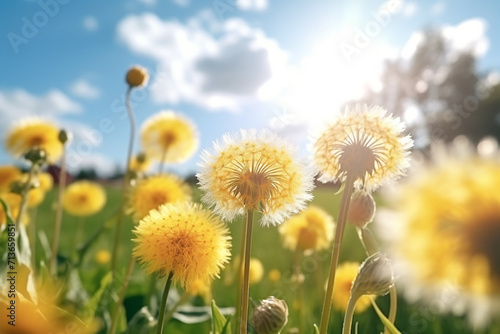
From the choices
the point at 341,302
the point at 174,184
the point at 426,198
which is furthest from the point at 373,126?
the point at 341,302

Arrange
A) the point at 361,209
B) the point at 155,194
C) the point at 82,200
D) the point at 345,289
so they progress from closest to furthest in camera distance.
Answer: the point at 361,209
the point at 155,194
the point at 345,289
the point at 82,200

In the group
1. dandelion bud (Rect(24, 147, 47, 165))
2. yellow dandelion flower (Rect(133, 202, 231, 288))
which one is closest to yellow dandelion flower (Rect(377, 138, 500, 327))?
yellow dandelion flower (Rect(133, 202, 231, 288))

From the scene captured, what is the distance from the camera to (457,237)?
2.14 feet

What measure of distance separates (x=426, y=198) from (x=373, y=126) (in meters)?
0.58

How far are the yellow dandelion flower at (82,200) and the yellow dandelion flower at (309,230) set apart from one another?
7.03ft

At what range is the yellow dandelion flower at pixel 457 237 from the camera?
2.10 ft

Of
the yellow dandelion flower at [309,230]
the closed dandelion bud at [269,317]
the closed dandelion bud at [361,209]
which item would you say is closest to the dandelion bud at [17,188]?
the yellow dandelion flower at [309,230]

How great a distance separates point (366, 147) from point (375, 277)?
34 centimetres

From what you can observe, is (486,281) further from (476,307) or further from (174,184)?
(174,184)

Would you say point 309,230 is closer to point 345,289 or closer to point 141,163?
point 345,289

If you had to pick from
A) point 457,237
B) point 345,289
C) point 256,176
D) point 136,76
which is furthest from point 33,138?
point 457,237

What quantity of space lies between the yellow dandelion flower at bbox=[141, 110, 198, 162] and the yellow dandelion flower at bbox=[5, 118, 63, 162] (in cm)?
59

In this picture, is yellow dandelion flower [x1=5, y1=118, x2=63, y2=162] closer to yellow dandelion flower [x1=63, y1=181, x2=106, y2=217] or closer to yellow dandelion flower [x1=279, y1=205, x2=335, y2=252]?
yellow dandelion flower [x1=63, y1=181, x2=106, y2=217]

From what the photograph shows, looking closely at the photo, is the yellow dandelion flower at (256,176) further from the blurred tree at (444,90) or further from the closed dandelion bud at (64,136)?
the blurred tree at (444,90)
